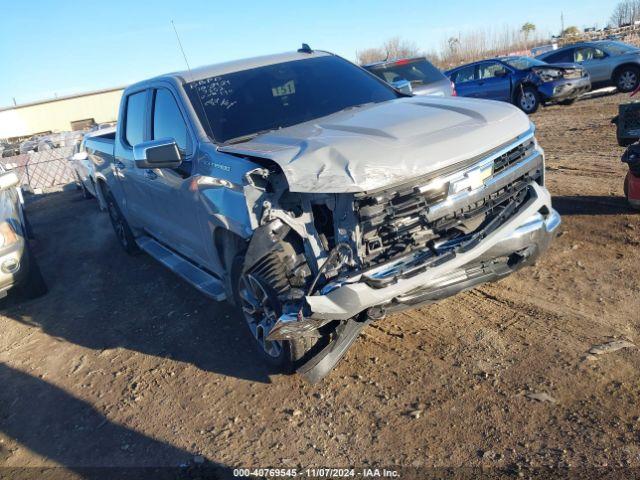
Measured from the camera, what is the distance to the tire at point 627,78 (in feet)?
47.8

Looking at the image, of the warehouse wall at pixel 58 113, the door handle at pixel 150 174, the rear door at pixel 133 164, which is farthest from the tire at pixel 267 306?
the warehouse wall at pixel 58 113

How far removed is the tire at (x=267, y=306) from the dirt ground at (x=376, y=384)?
192 millimetres

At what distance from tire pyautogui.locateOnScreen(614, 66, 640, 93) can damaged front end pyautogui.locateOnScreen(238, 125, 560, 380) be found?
539 inches

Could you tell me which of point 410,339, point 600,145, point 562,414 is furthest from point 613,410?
point 600,145

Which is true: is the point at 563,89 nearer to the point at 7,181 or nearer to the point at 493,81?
the point at 493,81

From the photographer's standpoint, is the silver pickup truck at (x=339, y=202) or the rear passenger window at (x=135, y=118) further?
the rear passenger window at (x=135, y=118)

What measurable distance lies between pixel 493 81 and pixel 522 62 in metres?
0.88

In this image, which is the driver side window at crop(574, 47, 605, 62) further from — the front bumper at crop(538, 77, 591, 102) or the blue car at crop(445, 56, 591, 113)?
the front bumper at crop(538, 77, 591, 102)

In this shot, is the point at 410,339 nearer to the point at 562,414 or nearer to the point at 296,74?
the point at 562,414

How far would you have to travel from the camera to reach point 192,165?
13.4 ft

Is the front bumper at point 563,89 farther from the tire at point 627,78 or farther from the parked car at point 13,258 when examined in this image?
the parked car at point 13,258

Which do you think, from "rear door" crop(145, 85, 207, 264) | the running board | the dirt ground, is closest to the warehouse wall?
the running board

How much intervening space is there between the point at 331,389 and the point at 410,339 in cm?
73

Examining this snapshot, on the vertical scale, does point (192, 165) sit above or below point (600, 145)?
above
